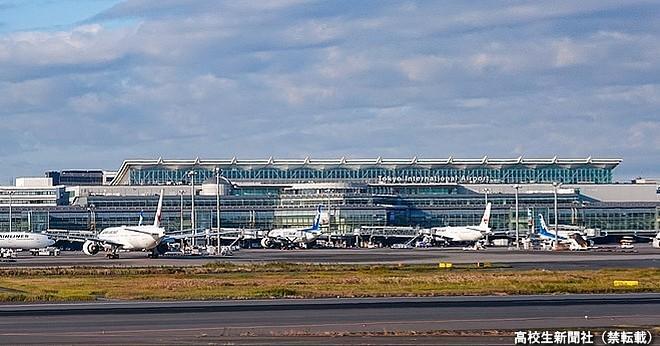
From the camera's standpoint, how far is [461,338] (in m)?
36.9

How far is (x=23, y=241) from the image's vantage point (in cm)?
14838

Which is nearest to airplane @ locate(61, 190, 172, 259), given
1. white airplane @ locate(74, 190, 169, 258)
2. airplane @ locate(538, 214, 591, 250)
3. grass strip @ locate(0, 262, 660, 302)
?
white airplane @ locate(74, 190, 169, 258)

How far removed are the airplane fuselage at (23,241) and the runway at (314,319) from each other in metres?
97.5

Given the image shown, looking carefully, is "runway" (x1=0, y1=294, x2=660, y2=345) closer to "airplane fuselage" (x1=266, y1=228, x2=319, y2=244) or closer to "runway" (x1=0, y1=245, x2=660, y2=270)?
"runway" (x1=0, y1=245, x2=660, y2=270)

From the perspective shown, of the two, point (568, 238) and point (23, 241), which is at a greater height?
point (23, 241)

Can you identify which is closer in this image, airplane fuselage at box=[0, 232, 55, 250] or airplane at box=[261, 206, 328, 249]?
airplane fuselage at box=[0, 232, 55, 250]

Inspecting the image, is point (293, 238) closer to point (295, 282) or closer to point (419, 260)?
point (419, 260)

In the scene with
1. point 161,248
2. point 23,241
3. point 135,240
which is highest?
point 135,240

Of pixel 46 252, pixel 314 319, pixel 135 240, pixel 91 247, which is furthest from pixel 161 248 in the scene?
pixel 314 319

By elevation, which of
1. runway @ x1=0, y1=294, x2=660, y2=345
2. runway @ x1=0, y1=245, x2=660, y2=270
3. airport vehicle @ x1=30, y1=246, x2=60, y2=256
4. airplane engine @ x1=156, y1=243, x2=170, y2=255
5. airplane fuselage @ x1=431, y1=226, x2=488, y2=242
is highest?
airplane fuselage @ x1=431, y1=226, x2=488, y2=242

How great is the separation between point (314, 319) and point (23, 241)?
111 m

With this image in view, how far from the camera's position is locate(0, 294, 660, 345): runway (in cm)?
3793

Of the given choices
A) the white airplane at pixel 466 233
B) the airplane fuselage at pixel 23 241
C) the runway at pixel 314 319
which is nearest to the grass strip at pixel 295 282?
the runway at pixel 314 319

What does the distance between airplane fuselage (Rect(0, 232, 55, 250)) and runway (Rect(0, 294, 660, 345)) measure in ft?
320
